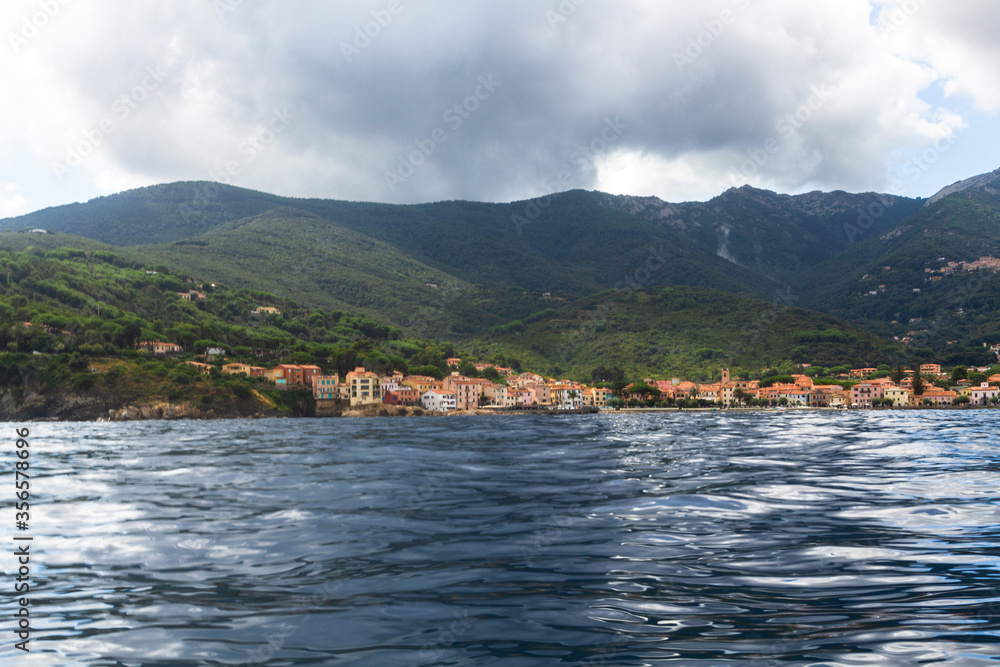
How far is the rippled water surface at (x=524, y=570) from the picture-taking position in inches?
239

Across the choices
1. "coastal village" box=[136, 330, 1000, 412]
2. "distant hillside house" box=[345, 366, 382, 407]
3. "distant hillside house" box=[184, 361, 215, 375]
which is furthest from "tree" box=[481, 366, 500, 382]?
"distant hillside house" box=[184, 361, 215, 375]

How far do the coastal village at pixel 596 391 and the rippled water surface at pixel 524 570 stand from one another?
315 feet

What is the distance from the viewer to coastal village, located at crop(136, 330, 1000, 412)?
364 feet


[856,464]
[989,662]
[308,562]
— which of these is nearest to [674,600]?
[989,662]

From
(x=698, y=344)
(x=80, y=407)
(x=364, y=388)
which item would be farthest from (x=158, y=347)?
(x=698, y=344)

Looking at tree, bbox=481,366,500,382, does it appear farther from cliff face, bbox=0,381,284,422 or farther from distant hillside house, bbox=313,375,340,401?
cliff face, bbox=0,381,284,422

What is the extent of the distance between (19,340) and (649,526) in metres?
109

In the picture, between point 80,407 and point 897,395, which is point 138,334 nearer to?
point 80,407

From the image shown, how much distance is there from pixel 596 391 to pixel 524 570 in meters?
126

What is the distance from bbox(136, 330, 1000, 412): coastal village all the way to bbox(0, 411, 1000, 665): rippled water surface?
96074mm

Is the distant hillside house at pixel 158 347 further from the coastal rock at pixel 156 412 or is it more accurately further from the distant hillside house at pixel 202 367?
the coastal rock at pixel 156 412

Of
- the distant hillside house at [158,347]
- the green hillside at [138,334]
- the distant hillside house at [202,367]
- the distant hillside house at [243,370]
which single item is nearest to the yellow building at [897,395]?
the green hillside at [138,334]

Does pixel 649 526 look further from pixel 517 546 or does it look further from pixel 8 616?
pixel 8 616

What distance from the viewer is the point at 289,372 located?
114062 millimetres
